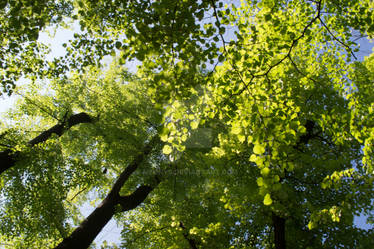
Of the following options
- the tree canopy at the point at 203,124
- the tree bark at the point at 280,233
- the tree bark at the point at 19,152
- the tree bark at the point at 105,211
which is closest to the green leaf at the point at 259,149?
the tree canopy at the point at 203,124

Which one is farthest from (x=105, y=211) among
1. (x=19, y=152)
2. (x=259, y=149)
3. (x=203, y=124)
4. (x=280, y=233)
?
(x=259, y=149)

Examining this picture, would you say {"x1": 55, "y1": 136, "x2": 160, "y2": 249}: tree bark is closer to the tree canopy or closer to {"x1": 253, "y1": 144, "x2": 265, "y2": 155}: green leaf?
the tree canopy

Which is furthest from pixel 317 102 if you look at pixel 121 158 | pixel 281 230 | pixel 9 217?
pixel 9 217

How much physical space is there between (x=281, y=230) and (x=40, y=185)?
748cm

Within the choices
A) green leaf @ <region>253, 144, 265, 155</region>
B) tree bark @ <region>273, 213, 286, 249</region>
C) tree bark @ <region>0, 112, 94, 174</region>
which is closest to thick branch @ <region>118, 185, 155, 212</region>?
tree bark @ <region>0, 112, 94, 174</region>

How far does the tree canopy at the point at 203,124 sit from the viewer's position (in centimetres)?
261

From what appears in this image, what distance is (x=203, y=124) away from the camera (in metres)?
6.54

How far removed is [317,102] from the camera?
342 inches

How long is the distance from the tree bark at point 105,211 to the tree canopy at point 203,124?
43mm

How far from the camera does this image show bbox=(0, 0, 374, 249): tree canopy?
2.61 meters

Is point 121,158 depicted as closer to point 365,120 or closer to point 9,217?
point 9,217

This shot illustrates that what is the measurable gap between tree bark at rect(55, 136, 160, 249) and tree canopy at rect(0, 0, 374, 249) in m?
0.04

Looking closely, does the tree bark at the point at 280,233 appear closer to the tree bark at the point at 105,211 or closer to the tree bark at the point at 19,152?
the tree bark at the point at 105,211

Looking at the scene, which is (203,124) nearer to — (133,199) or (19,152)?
(133,199)
